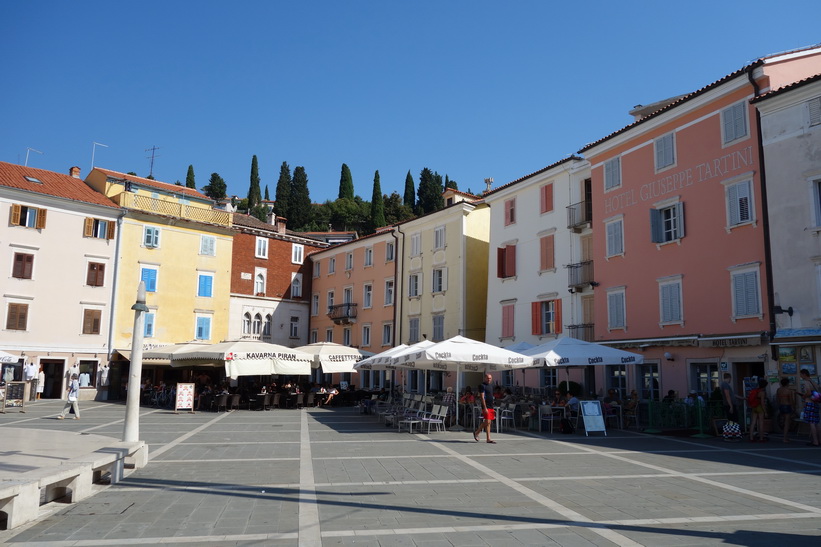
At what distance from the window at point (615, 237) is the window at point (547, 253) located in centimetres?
336

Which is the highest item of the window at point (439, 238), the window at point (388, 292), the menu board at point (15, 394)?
the window at point (439, 238)

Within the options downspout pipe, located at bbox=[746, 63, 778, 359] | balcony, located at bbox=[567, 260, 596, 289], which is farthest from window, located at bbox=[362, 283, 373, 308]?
downspout pipe, located at bbox=[746, 63, 778, 359]

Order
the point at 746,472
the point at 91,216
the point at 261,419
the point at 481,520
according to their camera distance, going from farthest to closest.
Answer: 1. the point at 91,216
2. the point at 261,419
3. the point at 746,472
4. the point at 481,520

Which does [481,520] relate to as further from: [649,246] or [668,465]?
[649,246]

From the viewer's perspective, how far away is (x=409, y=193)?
361ft

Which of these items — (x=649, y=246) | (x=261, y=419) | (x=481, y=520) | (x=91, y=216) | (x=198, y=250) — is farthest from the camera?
(x=198, y=250)

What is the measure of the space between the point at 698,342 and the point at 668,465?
10.3m

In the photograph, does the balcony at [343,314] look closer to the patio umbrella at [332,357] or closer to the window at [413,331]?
the window at [413,331]

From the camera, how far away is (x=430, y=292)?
37094mm

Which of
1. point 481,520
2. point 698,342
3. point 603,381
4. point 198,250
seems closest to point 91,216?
point 198,250

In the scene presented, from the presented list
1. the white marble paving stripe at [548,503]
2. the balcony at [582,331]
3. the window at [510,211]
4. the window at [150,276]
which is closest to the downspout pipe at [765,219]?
the balcony at [582,331]

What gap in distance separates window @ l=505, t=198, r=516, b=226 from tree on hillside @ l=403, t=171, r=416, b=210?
74.9m

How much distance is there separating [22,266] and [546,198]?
28209 mm

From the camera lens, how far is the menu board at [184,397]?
25.3 meters
